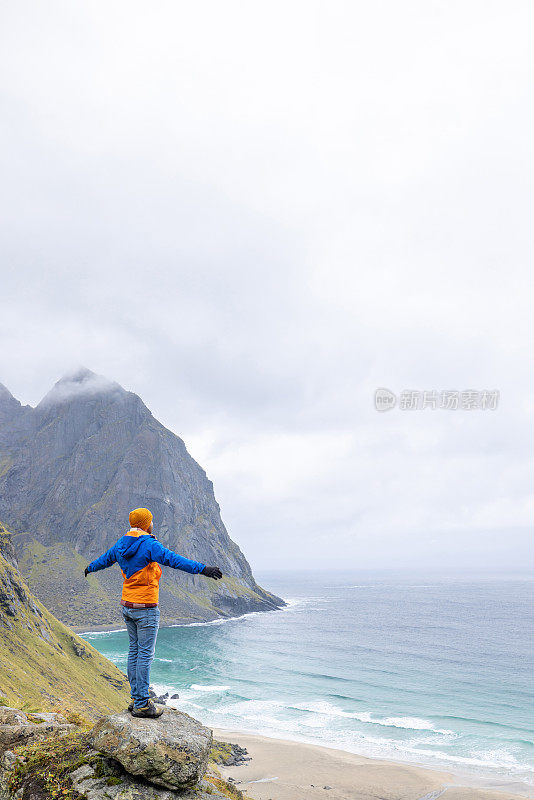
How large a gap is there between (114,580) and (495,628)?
137055 mm

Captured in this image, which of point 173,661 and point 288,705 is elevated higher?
point 288,705

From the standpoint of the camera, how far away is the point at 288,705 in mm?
69750

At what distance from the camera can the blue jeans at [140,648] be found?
9.12 m

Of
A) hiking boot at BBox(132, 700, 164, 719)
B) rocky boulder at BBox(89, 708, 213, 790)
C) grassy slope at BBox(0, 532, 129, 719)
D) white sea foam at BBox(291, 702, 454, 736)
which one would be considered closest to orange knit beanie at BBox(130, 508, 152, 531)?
hiking boot at BBox(132, 700, 164, 719)

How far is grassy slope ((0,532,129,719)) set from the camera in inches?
1515

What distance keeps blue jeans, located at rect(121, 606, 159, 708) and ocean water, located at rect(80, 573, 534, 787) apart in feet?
175

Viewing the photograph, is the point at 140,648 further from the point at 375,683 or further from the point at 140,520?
the point at 375,683

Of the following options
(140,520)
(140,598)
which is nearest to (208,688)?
(140,598)

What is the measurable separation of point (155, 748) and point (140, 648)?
1696 mm

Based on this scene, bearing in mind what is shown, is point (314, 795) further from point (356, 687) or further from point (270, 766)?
point (356, 687)

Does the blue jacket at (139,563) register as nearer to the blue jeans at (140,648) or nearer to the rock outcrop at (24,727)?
the blue jeans at (140,648)

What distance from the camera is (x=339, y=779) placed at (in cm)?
4347

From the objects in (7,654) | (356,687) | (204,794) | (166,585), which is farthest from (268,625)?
(204,794)

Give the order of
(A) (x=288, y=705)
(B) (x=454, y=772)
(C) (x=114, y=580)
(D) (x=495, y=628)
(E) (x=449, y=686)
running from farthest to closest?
(C) (x=114, y=580) < (D) (x=495, y=628) < (E) (x=449, y=686) < (A) (x=288, y=705) < (B) (x=454, y=772)
